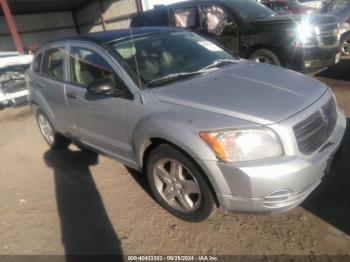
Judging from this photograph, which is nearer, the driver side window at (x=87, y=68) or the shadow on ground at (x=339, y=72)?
the driver side window at (x=87, y=68)

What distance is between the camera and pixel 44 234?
324 cm

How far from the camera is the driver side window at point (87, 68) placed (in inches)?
132

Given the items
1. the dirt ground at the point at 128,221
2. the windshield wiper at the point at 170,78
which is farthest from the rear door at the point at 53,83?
the windshield wiper at the point at 170,78

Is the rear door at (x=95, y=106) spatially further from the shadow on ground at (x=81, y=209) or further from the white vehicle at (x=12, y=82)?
the white vehicle at (x=12, y=82)

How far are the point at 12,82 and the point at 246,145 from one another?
729 cm

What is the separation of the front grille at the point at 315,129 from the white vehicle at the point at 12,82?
6761mm

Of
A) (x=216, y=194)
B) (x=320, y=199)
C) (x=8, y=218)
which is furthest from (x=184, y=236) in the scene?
(x=8, y=218)

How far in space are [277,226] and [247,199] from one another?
621 mm

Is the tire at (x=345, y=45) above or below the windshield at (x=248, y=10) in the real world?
below

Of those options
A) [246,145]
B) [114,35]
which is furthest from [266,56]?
[246,145]

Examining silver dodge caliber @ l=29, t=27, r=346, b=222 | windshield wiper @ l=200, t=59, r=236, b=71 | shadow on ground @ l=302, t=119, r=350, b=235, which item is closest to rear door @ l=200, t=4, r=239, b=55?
silver dodge caliber @ l=29, t=27, r=346, b=222

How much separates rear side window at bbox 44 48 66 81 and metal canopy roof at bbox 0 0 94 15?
14325 mm

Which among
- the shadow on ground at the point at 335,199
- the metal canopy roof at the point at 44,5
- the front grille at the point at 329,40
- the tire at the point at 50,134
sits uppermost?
the metal canopy roof at the point at 44,5

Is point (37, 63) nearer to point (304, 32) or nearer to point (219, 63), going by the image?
point (219, 63)
